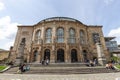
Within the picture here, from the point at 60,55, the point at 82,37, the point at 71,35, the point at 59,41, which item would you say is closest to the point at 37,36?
the point at 59,41

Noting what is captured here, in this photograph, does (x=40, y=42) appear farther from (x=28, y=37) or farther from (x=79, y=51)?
(x=79, y=51)

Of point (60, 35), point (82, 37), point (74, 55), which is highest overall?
point (60, 35)

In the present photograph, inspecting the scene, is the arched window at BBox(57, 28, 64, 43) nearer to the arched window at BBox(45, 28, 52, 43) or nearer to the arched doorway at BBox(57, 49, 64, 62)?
the arched window at BBox(45, 28, 52, 43)

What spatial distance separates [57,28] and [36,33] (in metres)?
7.25

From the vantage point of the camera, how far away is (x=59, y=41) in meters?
31.6

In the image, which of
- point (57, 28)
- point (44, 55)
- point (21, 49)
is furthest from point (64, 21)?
point (21, 49)

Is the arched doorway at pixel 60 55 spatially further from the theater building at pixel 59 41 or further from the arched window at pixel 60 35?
the arched window at pixel 60 35

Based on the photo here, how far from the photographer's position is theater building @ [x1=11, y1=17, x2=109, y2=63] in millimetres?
30250

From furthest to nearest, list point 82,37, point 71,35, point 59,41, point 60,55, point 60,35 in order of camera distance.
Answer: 1. point 82,37
2. point 71,35
3. point 60,35
4. point 59,41
5. point 60,55

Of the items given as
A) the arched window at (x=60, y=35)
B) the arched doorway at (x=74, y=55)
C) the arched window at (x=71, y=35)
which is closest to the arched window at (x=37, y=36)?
the arched window at (x=60, y=35)

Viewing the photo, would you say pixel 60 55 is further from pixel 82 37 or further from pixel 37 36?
pixel 37 36

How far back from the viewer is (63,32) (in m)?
32.6

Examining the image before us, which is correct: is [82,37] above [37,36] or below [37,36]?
below

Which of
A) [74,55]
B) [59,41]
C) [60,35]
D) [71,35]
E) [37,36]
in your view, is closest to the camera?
[74,55]
